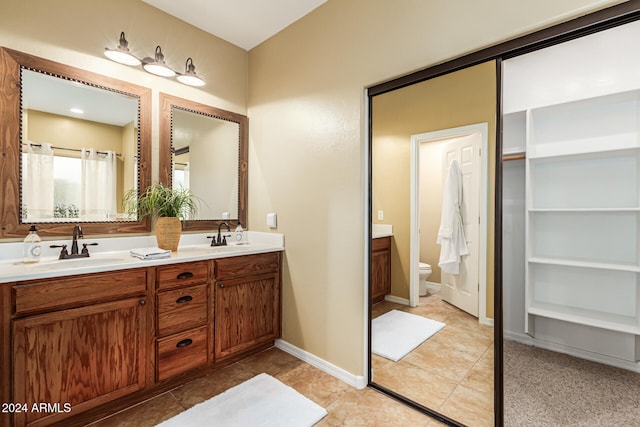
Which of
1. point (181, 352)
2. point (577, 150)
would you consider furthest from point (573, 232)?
point (181, 352)

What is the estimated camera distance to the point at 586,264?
137cm

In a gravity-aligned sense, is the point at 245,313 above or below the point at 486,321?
below

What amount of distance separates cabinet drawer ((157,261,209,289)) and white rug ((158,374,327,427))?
774mm

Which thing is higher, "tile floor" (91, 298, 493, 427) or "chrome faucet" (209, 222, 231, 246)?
"chrome faucet" (209, 222, 231, 246)

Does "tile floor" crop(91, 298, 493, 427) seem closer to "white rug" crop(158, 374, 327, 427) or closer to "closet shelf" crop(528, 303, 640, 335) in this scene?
"white rug" crop(158, 374, 327, 427)

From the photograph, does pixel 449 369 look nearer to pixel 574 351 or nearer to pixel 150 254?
pixel 574 351

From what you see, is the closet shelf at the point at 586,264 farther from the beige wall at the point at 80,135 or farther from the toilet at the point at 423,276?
the beige wall at the point at 80,135

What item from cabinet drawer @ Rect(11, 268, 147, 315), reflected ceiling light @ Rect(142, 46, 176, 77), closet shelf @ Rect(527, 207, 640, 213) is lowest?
cabinet drawer @ Rect(11, 268, 147, 315)

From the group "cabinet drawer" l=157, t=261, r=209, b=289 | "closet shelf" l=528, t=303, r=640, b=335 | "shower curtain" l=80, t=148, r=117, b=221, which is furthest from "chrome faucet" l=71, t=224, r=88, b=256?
"closet shelf" l=528, t=303, r=640, b=335

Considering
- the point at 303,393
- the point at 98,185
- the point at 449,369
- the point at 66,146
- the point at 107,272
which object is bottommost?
the point at 303,393

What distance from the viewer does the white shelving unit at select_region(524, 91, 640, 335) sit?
1.27 metres

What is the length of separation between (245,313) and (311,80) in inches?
78.1

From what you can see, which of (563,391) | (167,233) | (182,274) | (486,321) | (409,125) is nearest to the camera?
(563,391)

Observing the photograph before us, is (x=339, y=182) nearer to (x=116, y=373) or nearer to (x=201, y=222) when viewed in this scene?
(x=201, y=222)
